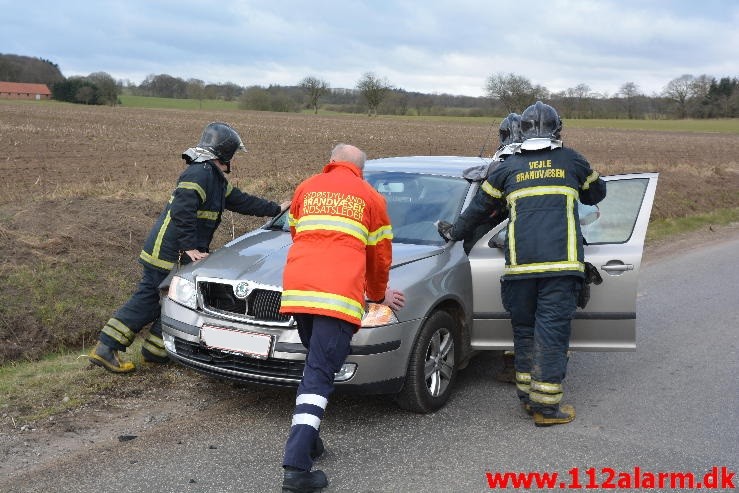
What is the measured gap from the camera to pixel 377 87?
8419 centimetres

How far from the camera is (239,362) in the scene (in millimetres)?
4520

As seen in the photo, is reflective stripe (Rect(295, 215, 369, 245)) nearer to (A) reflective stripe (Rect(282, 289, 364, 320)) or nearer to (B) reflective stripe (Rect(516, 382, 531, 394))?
(A) reflective stripe (Rect(282, 289, 364, 320))

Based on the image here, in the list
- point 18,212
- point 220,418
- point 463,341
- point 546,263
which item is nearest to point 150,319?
point 220,418

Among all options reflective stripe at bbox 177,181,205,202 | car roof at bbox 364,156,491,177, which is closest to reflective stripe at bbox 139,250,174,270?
reflective stripe at bbox 177,181,205,202

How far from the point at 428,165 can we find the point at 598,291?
5.87ft

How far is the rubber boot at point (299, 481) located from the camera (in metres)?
3.66

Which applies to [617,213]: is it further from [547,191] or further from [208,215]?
[208,215]

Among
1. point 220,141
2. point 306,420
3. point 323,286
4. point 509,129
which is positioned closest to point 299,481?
point 306,420

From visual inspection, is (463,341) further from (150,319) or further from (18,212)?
(18,212)

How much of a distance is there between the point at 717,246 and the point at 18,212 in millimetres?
9754

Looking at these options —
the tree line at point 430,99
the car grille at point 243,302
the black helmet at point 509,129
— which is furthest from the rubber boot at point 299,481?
the tree line at point 430,99

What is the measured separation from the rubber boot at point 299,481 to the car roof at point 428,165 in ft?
9.34

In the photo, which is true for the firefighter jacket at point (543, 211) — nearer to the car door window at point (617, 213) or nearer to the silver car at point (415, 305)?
the silver car at point (415, 305)

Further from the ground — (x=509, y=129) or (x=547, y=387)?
(x=509, y=129)
